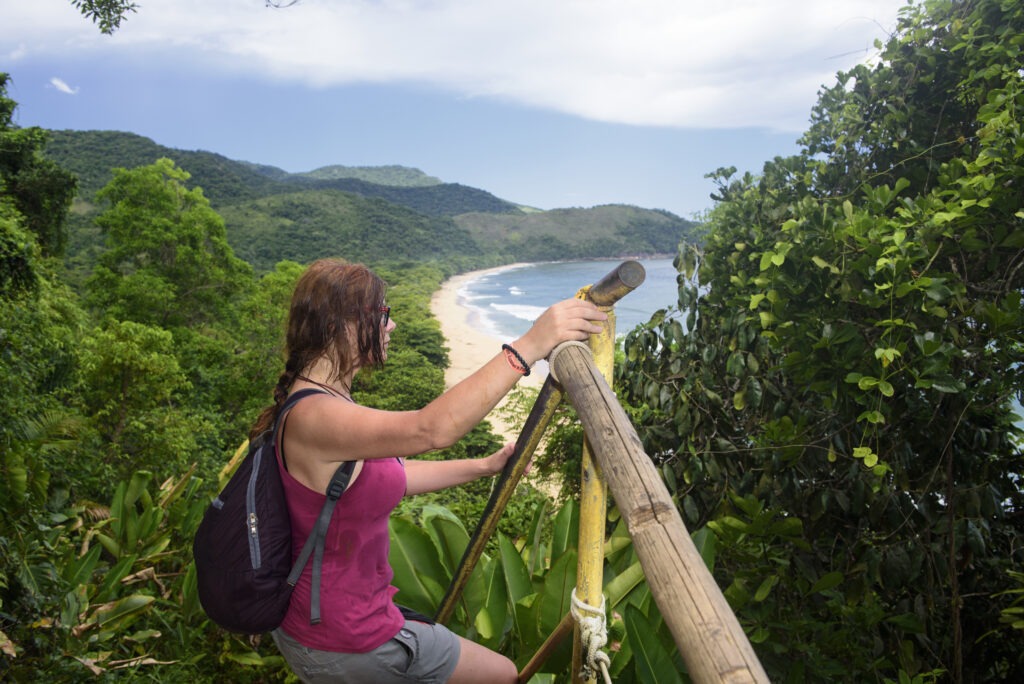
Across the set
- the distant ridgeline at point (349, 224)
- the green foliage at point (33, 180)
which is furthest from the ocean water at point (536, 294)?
the green foliage at point (33, 180)

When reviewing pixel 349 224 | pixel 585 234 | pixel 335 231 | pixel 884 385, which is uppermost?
pixel 349 224

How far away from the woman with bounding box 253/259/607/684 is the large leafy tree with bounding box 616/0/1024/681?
1235mm

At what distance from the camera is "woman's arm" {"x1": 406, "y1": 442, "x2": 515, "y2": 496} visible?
160cm

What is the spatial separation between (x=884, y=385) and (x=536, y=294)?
3750 centimetres

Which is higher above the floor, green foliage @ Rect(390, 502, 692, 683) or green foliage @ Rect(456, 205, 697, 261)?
green foliage @ Rect(456, 205, 697, 261)

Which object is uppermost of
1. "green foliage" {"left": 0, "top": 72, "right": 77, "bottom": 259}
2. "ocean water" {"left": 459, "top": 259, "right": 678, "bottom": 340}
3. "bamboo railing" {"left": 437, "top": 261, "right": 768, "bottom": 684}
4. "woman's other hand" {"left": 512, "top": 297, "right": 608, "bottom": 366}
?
"green foliage" {"left": 0, "top": 72, "right": 77, "bottom": 259}

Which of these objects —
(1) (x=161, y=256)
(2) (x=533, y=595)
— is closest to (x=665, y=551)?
(2) (x=533, y=595)

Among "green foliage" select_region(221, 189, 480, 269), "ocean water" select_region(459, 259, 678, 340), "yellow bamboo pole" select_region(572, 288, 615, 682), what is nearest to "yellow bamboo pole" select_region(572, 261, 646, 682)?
"yellow bamboo pole" select_region(572, 288, 615, 682)

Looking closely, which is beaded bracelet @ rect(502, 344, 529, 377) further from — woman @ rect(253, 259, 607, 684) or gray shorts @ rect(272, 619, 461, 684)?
gray shorts @ rect(272, 619, 461, 684)

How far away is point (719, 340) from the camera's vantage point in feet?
10.1

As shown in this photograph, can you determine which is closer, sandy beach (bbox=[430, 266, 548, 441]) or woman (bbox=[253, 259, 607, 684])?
woman (bbox=[253, 259, 607, 684])

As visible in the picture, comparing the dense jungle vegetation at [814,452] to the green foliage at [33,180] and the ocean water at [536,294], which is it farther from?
the ocean water at [536,294]

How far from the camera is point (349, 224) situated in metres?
59.7

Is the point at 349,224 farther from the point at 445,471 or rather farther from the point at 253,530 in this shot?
the point at 253,530
